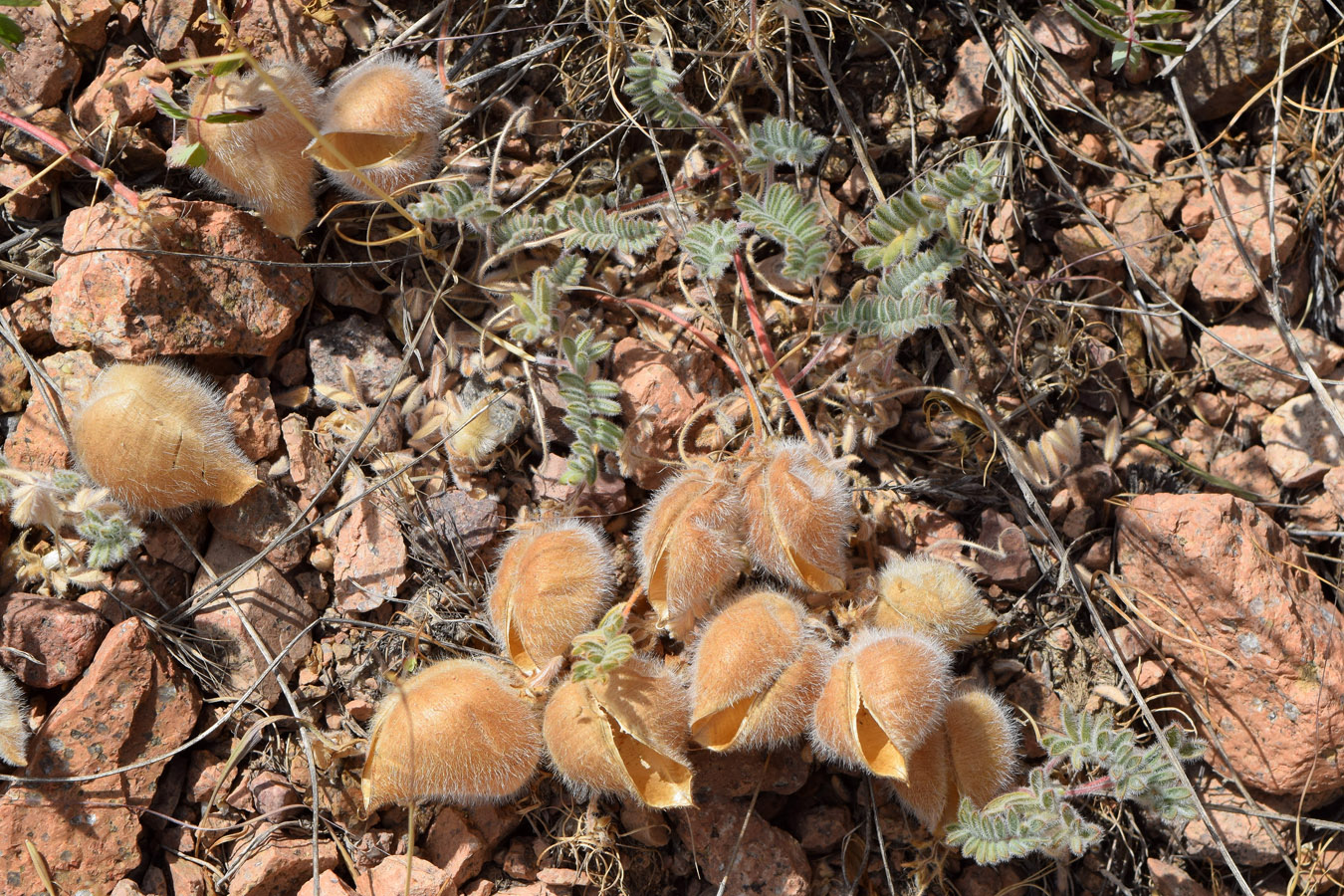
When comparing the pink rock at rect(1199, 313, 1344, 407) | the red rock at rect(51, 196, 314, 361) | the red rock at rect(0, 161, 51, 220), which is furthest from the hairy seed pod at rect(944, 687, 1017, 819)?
the red rock at rect(0, 161, 51, 220)

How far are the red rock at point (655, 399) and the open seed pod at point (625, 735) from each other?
1.58 ft

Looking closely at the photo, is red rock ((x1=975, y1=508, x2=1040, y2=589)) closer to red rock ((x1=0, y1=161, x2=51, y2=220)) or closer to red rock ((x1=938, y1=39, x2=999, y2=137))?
red rock ((x1=938, y1=39, x2=999, y2=137))

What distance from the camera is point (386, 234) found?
228 centimetres

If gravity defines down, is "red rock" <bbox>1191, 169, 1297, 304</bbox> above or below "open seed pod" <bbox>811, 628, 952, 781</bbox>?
above

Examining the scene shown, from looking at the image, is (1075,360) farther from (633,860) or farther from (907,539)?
(633,860)

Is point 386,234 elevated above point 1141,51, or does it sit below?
below

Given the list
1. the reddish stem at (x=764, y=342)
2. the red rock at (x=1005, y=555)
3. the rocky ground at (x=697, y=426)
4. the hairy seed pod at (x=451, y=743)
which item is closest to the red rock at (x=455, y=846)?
the rocky ground at (x=697, y=426)

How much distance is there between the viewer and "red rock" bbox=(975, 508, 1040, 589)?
2184 mm

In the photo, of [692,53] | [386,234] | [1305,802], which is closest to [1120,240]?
[692,53]

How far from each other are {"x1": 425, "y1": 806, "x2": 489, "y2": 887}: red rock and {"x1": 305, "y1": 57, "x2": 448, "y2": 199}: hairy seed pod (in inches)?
56.4

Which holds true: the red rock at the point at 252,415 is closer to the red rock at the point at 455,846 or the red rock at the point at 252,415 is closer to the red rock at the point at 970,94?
the red rock at the point at 455,846

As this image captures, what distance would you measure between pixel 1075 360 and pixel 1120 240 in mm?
329

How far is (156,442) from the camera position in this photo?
6.41 feet

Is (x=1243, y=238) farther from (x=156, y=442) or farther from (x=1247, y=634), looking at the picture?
(x=156, y=442)
